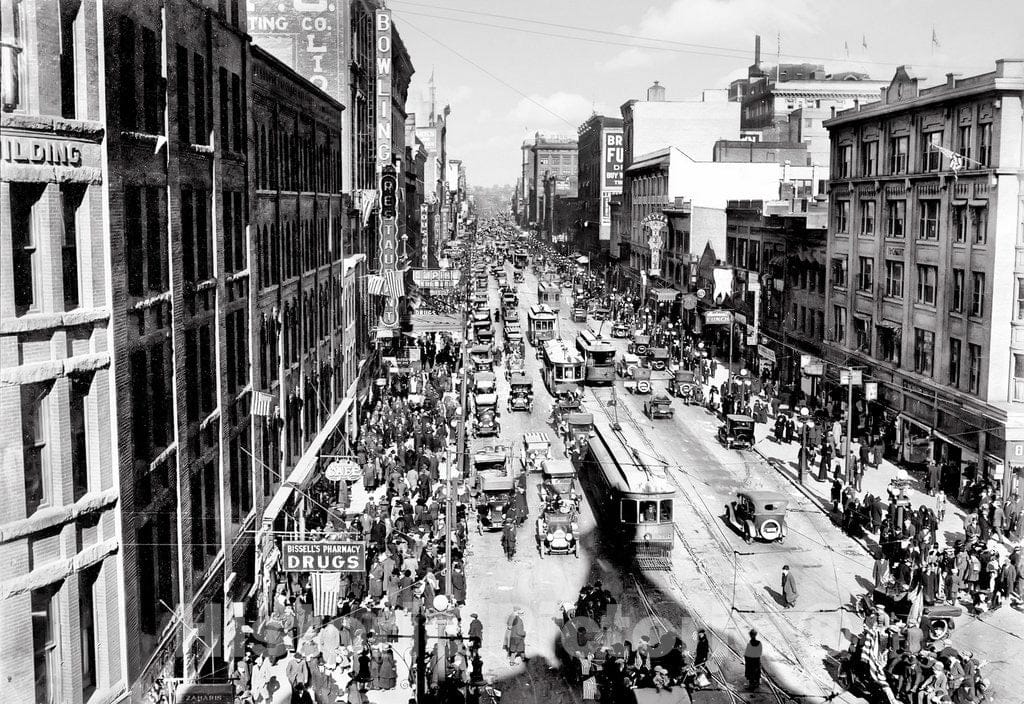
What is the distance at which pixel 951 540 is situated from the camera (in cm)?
3444

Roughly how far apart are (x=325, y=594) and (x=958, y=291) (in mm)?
30162

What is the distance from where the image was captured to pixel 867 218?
185ft

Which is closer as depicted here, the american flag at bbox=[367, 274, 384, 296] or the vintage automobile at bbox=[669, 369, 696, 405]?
the american flag at bbox=[367, 274, 384, 296]

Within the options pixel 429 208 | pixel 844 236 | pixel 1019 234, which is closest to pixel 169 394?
pixel 1019 234

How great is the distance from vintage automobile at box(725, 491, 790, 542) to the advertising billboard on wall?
127421 millimetres

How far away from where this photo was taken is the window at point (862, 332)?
55.6 metres

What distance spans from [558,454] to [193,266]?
1063 inches

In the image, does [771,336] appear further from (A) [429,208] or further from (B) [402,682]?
(A) [429,208]

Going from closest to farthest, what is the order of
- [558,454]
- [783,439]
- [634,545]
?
[634,545]
[558,454]
[783,439]

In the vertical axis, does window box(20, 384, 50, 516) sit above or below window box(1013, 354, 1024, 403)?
above

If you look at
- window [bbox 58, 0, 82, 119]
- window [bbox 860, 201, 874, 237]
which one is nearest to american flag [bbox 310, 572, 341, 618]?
window [bbox 58, 0, 82, 119]

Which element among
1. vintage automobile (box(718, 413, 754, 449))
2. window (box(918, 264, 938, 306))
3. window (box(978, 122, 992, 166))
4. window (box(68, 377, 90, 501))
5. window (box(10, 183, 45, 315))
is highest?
window (box(978, 122, 992, 166))

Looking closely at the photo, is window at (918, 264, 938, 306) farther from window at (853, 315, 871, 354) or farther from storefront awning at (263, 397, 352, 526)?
storefront awning at (263, 397, 352, 526)

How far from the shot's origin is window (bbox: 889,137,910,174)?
51.4 meters
